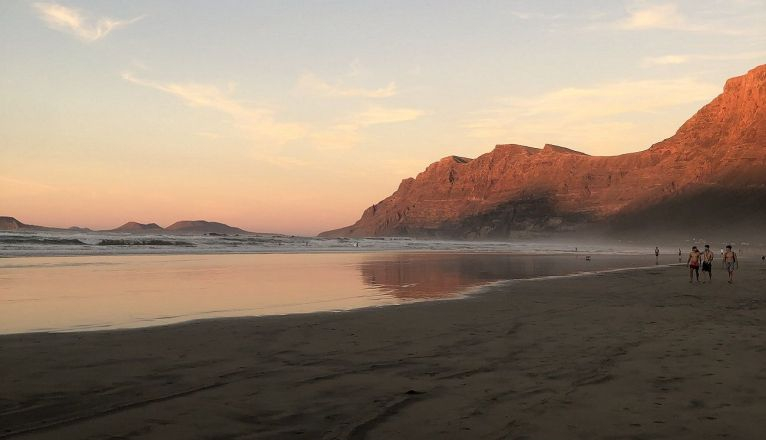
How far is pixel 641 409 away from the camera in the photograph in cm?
605

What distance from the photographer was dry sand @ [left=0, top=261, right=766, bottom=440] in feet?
18.1

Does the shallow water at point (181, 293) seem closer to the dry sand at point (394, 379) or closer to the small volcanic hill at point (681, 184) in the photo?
the dry sand at point (394, 379)

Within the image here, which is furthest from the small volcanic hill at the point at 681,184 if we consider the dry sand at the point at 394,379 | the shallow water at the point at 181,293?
the dry sand at the point at 394,379

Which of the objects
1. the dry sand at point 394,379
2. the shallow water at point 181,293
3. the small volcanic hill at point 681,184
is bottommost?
the dry sand at point 394,379

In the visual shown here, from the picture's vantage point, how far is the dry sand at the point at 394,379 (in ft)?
18.1

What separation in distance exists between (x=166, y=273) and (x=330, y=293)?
1095cm

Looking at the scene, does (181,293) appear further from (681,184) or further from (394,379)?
(681,184)

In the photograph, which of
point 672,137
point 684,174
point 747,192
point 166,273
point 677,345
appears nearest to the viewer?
point 677,345

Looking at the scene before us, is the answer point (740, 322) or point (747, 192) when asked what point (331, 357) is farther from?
point (747, 192)

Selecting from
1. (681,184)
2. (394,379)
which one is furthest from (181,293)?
(681,184)

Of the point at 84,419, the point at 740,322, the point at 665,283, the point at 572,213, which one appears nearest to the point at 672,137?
the point at 572,213

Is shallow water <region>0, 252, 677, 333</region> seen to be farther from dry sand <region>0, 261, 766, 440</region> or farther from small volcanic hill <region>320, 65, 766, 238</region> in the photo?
small volcanic hill <region>320, 65, 766, 238</region>

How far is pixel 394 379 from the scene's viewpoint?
292 inches

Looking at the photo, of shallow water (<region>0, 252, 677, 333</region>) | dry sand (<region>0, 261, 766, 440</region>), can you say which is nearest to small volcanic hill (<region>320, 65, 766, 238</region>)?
shallow water (<region>0, 252, 677, 333</region>)
